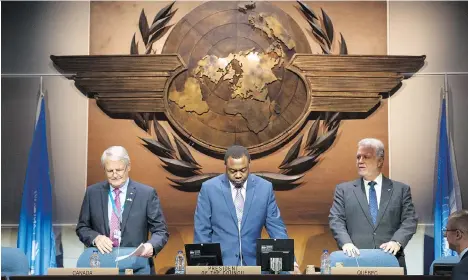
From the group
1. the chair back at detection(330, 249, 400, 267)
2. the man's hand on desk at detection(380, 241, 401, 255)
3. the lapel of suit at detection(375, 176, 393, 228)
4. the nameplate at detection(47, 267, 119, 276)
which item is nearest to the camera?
the nameplate at detection(47, 267, 119, 276)

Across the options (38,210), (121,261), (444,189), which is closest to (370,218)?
(444,189)

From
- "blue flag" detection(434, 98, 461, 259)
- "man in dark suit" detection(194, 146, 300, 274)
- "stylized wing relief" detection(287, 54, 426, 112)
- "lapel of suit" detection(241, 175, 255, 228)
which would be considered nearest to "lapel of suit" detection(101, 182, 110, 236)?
"man in dark suit" detection(194, 146, 300, 274)

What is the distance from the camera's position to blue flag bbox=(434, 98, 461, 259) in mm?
7359

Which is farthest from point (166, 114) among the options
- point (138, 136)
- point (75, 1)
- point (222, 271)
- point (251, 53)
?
point (222, 271)

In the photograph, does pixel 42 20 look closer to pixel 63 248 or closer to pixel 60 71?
pixel 60 71

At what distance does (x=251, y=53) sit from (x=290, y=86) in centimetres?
51

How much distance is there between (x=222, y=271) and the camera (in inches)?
199

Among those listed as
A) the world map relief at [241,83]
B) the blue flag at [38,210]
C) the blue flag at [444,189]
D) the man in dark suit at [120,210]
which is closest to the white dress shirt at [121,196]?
the man in dark suit at [120,210]

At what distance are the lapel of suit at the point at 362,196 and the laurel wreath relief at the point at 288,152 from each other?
3.25ft

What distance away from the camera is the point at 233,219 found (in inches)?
247

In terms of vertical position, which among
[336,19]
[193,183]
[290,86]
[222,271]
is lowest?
[222,271]

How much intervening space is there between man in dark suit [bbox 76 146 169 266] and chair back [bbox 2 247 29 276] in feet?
1.94

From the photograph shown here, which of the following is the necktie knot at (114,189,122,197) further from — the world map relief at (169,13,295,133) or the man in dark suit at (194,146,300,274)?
the world map relief at (169,13,295,133)

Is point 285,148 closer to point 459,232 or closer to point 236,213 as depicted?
point 236,213
